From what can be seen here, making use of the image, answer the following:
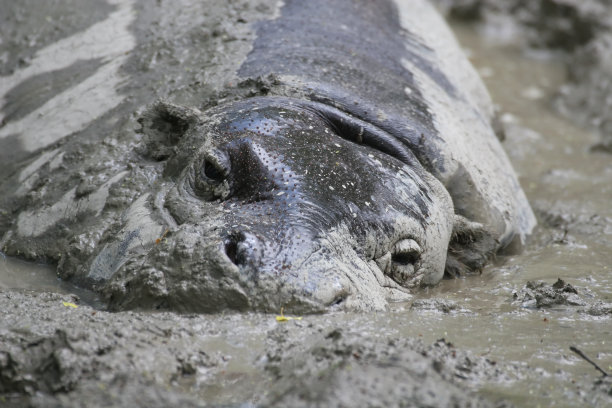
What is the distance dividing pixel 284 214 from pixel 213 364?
2.48ft

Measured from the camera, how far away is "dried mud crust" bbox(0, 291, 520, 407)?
1.78 m

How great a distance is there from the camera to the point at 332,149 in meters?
3.13

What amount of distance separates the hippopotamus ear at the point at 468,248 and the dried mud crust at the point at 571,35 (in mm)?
2913

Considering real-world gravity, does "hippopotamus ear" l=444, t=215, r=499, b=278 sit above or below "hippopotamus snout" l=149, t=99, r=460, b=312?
below

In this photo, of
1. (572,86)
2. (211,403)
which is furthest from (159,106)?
(572,86)

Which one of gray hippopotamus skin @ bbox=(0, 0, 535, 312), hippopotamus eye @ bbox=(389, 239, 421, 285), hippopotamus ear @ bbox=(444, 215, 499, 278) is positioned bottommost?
hippopotamus ear @ bbox=(444, 215, 499, 278)

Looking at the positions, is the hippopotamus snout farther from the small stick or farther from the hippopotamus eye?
the small stick

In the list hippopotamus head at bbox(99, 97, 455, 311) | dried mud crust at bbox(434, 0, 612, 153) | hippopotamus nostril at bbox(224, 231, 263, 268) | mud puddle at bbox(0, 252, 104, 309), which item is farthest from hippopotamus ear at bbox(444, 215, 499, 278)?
dried mud crust at bbox(434, 0, 612, 153)

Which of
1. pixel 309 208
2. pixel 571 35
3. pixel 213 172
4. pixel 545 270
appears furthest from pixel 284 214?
pixel 571 35

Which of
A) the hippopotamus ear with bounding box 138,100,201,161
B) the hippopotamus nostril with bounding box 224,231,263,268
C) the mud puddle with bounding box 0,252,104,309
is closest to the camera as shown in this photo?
the hippopotamus nostril with bounding box 224,231,263,268

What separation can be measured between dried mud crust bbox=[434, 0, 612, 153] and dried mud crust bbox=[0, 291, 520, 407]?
454 cm

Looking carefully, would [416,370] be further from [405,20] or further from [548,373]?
[405,20]

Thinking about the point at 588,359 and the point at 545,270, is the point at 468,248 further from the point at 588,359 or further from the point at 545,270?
the point at 588,359

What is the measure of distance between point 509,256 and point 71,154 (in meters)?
2.41
